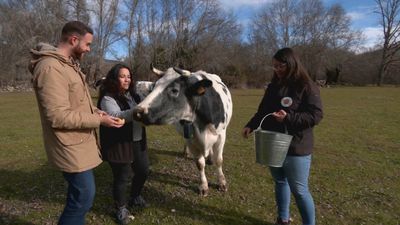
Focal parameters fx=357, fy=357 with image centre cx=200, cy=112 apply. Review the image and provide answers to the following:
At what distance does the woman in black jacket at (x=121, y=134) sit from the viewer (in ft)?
13.5

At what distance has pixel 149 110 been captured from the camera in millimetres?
3928

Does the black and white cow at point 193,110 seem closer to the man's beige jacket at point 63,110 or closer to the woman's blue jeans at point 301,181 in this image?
the man's beige jacket at point 63,110

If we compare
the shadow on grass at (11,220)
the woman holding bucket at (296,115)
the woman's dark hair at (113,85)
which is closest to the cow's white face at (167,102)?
the woman's dark hair at (113,85)

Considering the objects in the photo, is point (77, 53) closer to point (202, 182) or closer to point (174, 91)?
point (174, 91)

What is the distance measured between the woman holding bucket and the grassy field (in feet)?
3.57

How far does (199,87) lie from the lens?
432 cm

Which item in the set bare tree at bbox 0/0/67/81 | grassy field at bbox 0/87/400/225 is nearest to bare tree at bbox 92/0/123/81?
bare tree at bbox 0/0/67/81

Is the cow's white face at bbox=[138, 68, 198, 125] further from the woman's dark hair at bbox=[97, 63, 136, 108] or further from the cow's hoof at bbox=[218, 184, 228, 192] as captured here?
the cow's hoof at bbox=[218, 184, 228, 192]

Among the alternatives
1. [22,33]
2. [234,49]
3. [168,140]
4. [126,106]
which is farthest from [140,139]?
[234,49]

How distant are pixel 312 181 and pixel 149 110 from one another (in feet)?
11.2

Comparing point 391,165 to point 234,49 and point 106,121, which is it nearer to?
point 106,121

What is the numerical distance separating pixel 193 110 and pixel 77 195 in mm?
1977

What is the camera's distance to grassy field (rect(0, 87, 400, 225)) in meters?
4.64

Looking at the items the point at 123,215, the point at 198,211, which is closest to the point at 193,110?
the point at 198,211
